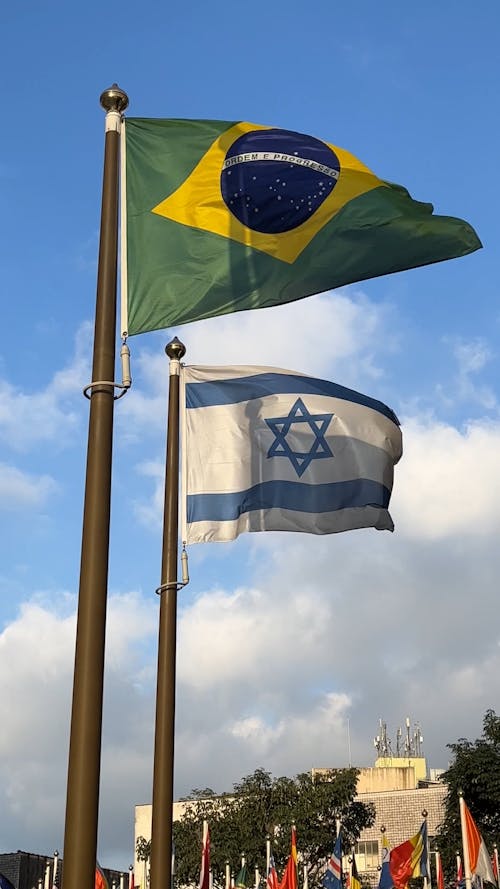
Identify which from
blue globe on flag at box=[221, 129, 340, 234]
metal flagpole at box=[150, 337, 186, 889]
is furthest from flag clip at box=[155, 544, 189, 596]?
blue globe on flag at box=[221, 129, 340, 234]

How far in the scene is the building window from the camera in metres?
91.4

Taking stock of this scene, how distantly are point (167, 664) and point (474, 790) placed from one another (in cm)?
5515

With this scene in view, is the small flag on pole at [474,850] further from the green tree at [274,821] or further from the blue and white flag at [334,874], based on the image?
the green tree at [274,821]

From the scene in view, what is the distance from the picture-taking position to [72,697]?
264 inches

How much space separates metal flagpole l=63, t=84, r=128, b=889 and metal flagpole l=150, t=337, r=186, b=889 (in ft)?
17.3

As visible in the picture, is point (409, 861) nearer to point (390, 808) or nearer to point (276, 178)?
point (276, 178)

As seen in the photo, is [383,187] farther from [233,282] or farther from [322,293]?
[233,282]

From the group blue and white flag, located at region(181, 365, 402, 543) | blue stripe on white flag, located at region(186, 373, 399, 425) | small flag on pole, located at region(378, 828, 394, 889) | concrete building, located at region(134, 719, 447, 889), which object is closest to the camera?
blue and white flag, located at region(181, 365, 402, 543)

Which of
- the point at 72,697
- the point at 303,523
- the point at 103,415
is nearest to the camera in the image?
the point at 72,697

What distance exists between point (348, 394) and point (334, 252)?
5473 millimetres

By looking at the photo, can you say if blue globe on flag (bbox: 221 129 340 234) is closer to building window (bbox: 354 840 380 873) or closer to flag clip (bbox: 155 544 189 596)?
flag clip (bbox: 155 544 189 596)

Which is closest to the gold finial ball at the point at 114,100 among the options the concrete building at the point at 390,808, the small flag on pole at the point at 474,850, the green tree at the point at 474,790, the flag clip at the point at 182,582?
the flag clip at the point at 182,582

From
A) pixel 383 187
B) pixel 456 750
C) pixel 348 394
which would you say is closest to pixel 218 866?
pixel 456 750

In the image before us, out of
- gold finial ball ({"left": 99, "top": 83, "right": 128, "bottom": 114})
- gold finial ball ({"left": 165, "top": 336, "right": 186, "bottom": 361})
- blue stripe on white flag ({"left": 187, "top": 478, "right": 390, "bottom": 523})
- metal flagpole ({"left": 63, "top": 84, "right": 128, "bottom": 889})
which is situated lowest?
metal flagpole ({"left": 63, "top": 84, "right": 128, "bottom": 889})
